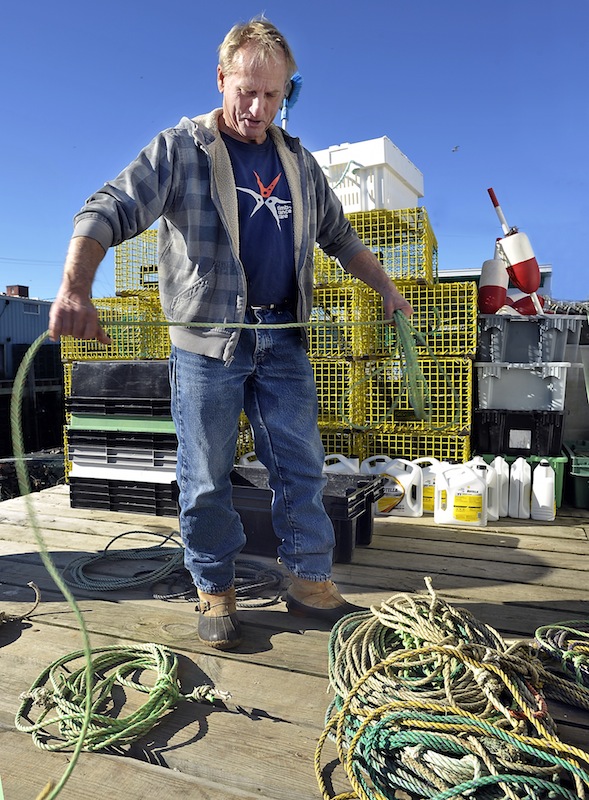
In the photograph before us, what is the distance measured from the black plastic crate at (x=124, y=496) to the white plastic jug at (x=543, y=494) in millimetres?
1859

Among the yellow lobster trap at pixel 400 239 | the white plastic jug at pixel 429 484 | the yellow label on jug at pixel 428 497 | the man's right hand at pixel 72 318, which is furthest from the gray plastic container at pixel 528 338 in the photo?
the man's right hand at pixel 72 318

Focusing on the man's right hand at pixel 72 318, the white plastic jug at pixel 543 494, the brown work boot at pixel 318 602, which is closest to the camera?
the man's right hand at pixel 72 318

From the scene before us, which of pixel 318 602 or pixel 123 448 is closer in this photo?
pixel 318 602

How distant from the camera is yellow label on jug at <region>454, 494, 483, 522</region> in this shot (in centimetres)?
304

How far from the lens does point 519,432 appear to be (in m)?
3.51

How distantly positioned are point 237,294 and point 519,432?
2376mm

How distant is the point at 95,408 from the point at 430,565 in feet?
6.58

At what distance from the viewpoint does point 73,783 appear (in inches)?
46.8

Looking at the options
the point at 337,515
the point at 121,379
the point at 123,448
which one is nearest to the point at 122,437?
the point at 123,448

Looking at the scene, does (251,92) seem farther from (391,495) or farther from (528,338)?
(528,338)

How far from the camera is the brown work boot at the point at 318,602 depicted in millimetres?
1879

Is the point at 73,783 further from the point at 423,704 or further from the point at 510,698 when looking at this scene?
the point at 510,698

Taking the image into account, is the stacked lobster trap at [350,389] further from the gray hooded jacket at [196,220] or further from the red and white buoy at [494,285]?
the gray hooded jacket at [196,220]

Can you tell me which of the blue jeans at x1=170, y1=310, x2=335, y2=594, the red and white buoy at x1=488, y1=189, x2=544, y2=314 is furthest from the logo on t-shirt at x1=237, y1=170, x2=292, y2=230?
the red and white buoy at x1=488, y1=189, x2=544, y2=314
